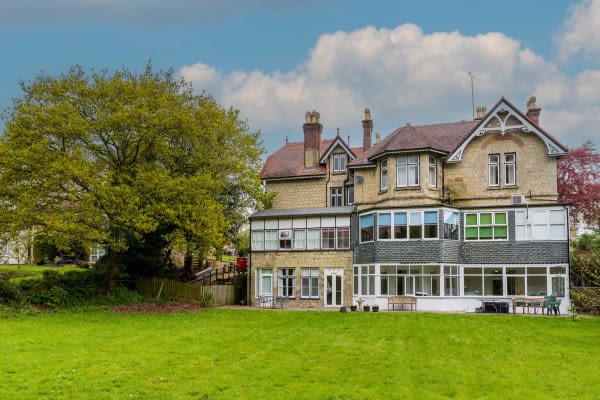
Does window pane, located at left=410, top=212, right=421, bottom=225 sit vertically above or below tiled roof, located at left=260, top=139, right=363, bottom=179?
below

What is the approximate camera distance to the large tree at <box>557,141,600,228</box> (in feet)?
150

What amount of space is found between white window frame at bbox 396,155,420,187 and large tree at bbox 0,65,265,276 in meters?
10.4

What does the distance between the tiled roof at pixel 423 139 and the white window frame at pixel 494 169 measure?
6.74 feet

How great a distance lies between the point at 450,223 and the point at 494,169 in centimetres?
422

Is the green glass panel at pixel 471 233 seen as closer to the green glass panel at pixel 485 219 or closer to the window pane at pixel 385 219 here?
the green glass panel at pixel 485 219

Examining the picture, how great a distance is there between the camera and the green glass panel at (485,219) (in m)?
35.0

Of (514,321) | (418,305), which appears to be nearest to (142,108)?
(418,305)

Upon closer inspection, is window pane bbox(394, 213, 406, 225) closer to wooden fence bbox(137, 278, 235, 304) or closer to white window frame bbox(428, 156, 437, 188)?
white window frame bbox(428, 156, 437, 188)

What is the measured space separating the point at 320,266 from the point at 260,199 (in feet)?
21.7

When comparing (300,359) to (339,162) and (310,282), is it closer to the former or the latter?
(310,282)

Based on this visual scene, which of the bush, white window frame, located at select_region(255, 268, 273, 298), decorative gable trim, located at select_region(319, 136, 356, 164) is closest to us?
the bush

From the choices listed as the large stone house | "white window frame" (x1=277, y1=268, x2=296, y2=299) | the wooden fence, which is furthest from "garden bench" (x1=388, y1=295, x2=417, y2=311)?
the wooden fence

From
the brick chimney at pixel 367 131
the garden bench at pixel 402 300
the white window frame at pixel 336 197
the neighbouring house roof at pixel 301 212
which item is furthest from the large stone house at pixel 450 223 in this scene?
the brick chimney at pixel 367 131

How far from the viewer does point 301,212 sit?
131ft
